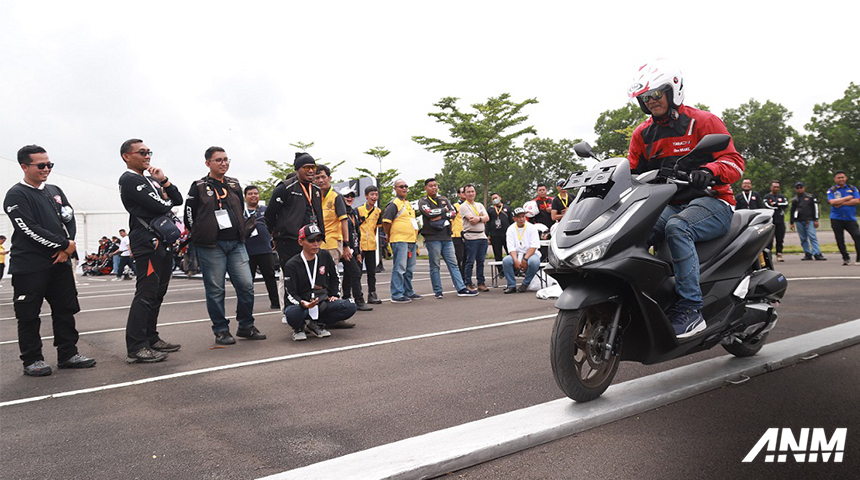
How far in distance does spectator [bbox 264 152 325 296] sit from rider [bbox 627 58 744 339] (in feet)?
13.9

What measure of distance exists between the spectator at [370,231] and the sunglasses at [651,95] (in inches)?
261

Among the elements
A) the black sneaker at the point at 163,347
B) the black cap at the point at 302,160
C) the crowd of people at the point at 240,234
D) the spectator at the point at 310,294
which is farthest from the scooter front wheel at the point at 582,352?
the black cap at the point at 302,160

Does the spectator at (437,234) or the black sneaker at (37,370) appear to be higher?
the spectator at (437,234)

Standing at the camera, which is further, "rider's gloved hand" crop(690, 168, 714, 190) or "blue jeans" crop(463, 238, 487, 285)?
"blue jeans" crop(463, 238, 487, 285)

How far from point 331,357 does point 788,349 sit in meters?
3.84

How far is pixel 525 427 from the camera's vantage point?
2.96 m

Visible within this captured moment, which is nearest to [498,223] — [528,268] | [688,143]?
[528,268]

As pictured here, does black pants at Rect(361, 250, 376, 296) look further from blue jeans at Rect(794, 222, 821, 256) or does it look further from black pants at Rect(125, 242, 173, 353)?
blue jeans at Rect(794, 222, 821, 256)

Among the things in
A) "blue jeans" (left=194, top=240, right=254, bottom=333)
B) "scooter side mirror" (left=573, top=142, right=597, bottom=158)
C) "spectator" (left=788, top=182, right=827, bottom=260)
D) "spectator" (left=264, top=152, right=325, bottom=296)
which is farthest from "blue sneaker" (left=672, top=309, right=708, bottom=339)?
"spectator" (left=788, top=182, right=827, bottom=260)

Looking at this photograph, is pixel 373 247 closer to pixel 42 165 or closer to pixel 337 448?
pixel 42 165

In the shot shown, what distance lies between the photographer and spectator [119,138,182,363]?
16.8 feet

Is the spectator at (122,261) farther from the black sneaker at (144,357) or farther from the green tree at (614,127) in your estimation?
the green tree at (614,127)

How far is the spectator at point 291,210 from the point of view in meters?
6.81

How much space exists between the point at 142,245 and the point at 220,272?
897 millimetres
